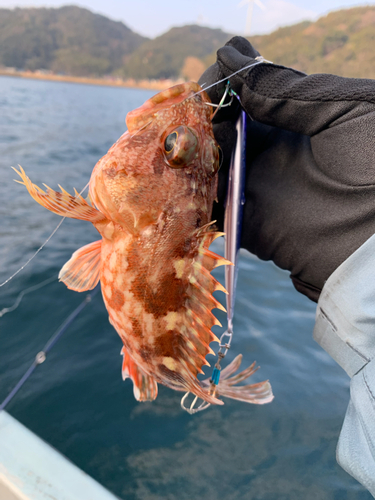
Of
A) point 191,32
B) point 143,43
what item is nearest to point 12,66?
point 143,43

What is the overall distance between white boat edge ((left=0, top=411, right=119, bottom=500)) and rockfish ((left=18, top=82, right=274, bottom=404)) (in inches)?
29.8

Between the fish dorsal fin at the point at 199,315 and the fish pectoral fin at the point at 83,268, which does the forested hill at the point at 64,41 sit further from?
the fish dorsal fin at the point at 199,315

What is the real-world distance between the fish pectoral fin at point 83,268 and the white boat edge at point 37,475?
0.99 metres

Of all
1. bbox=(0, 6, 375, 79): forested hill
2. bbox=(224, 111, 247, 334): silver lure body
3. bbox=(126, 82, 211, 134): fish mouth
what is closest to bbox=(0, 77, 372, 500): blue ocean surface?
bbox=(224, 111, 247, 334): silver lure body

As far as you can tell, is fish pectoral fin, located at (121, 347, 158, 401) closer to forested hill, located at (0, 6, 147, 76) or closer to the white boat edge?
the white boat edge

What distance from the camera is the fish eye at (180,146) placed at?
1494 millimetres

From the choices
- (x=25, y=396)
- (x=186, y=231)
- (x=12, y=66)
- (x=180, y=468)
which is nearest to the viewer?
(x=186, y=231)

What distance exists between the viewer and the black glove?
1.70 m

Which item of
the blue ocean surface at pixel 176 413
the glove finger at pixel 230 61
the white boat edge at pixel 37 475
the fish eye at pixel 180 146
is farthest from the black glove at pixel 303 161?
the white boat edge at pixel 37 475

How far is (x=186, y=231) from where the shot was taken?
5.25 feet

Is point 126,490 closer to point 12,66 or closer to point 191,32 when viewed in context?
point 12,66

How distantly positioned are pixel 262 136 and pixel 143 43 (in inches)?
6121

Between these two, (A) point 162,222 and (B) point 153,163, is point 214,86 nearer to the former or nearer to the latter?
(B) point 153,163

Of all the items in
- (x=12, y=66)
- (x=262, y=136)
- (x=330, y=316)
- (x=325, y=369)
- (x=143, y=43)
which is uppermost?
(x=143, y=43)
